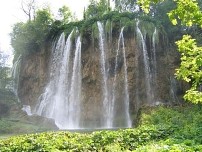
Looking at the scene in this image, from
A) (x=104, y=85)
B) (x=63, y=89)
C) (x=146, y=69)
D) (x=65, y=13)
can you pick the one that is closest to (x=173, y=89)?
(x=146, y=69)

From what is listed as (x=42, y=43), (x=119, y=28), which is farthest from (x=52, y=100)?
(x=119, y=28)

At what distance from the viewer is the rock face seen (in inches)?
1138

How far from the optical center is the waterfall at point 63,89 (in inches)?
1197

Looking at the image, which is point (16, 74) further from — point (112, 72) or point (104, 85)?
point (112, 72)

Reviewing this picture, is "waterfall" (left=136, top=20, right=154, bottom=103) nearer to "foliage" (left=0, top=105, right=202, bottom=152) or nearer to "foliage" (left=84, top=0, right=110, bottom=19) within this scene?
"foliage" (left=84, top=0, right=110, bottom=19)

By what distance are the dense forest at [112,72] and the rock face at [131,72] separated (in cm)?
54

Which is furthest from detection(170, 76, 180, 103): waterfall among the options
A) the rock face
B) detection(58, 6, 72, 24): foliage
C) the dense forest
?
Answer: detection(58, 6, 72, 24): foliage

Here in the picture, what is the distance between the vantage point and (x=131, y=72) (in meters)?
29.5

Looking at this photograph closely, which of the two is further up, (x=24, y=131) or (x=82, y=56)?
(x=82, y=56)

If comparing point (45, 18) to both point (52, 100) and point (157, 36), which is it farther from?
point (157, 36)

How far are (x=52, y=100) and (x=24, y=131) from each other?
10.4 m

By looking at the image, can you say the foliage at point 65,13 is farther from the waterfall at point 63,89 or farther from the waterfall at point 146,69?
the waterfall at point 146,69

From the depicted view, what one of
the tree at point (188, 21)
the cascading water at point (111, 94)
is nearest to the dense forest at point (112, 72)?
the tree at point (188, 21)

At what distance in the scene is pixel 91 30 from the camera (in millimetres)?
32344
